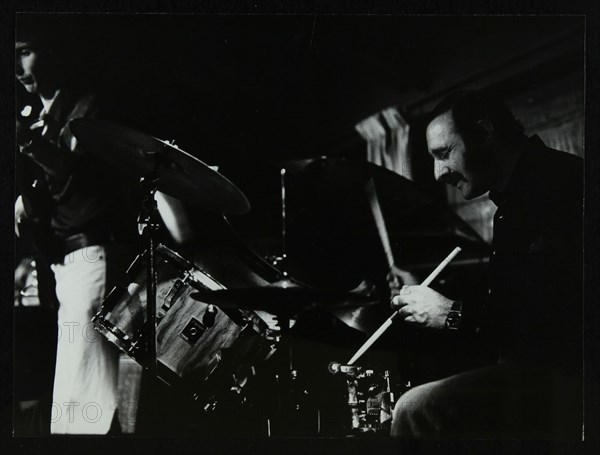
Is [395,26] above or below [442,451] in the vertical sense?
above

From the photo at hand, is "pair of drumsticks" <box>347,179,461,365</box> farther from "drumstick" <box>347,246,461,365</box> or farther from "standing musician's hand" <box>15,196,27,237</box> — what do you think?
"standing musician's hand" <box>15,196,27,237</box>

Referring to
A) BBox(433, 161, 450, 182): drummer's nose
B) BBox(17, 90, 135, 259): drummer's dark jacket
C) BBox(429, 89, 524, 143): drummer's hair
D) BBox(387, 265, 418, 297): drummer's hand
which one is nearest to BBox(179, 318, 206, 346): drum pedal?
BBox(17, 90, 135, 259): drummer's dark jacket

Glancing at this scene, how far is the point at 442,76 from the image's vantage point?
2094 mm

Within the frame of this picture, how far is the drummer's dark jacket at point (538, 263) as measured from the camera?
6.80 feet

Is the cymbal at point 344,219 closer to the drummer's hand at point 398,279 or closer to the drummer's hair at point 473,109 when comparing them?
the drummer's hand at point 398,279

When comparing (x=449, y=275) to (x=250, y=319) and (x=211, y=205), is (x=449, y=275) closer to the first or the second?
(x=250, y=319)

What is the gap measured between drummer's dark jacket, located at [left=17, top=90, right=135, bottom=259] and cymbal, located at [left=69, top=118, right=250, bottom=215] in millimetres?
34

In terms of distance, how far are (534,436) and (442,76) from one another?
1242 millimetres

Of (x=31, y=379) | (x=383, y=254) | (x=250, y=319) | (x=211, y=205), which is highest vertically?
(x=211, y=205)

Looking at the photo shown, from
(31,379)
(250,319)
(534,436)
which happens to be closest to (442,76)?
(250,319)

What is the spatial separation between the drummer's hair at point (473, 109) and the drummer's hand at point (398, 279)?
0.50 metres

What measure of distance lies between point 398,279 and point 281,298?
389mm

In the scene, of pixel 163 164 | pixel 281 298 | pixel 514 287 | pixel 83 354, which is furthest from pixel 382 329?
pixel 83 354

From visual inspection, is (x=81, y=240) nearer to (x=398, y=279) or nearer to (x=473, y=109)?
(x=398, y=279)
